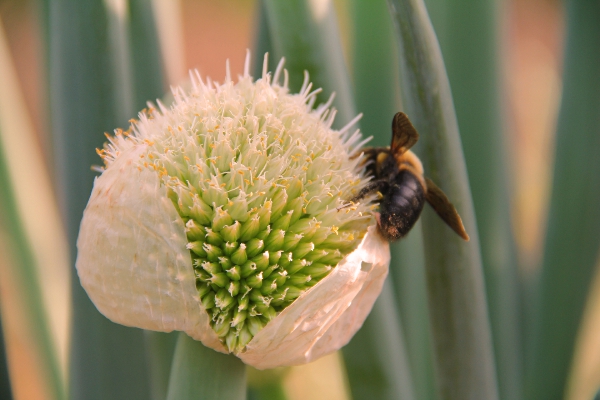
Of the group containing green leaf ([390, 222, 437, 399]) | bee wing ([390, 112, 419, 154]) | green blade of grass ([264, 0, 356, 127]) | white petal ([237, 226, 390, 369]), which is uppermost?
green blade of grass ([264, 0, 356, 127])

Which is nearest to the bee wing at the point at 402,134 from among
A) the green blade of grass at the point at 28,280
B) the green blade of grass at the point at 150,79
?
the green blade of grass at the point at 150,79

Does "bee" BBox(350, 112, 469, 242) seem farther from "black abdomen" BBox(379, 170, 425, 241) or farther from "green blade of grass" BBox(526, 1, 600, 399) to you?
"green blade of grass" BBox(526, 1, 600, 399)

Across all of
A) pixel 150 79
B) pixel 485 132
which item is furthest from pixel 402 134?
pixel 150 79

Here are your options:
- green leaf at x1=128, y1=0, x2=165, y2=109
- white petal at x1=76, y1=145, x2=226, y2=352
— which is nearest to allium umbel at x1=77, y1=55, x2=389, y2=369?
white petal at x1=76, y1=145, x2=226, y2=352

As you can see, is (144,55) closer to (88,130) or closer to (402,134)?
(88,130)

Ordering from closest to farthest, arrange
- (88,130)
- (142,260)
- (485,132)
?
(142,260), (88,130), (485,132)

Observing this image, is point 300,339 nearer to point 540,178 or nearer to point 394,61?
point 394,61
